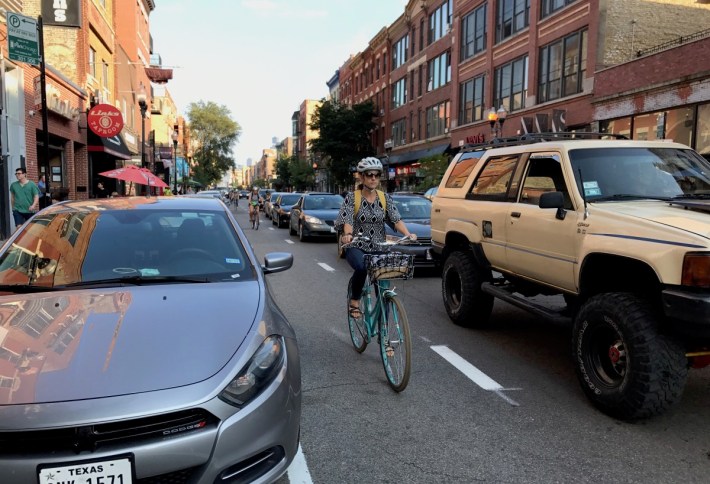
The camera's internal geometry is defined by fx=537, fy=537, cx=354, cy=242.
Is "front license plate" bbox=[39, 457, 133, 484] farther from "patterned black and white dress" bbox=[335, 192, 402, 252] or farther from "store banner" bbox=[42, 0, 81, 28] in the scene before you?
"store banner" bbox=[42, 0, 81, 28]

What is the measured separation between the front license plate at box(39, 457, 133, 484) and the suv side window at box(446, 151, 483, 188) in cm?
552

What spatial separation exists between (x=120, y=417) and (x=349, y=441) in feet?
6.10

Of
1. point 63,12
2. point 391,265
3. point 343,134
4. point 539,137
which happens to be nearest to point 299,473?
point 391,265

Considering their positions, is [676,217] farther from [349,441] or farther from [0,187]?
[0,187]

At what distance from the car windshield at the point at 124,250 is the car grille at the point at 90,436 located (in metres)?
1.34

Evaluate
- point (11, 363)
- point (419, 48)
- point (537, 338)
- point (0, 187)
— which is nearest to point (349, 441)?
point (11, 363)

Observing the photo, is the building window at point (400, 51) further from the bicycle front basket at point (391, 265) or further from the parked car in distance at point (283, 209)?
the bicycle front basket at point (391, 265)

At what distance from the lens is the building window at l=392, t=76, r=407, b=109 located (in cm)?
4520

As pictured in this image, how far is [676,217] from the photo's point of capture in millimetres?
3906

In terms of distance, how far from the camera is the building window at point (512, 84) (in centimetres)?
2706

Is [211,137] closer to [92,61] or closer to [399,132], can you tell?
[399,132]

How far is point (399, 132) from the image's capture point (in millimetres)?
46438

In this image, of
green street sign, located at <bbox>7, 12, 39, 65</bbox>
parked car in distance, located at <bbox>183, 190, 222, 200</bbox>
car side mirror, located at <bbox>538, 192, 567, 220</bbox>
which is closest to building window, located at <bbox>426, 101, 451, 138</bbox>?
parked car in distance, located at <bbox>183, 190, 222, 200</bbox>

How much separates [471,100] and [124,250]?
A: 3132 cm
